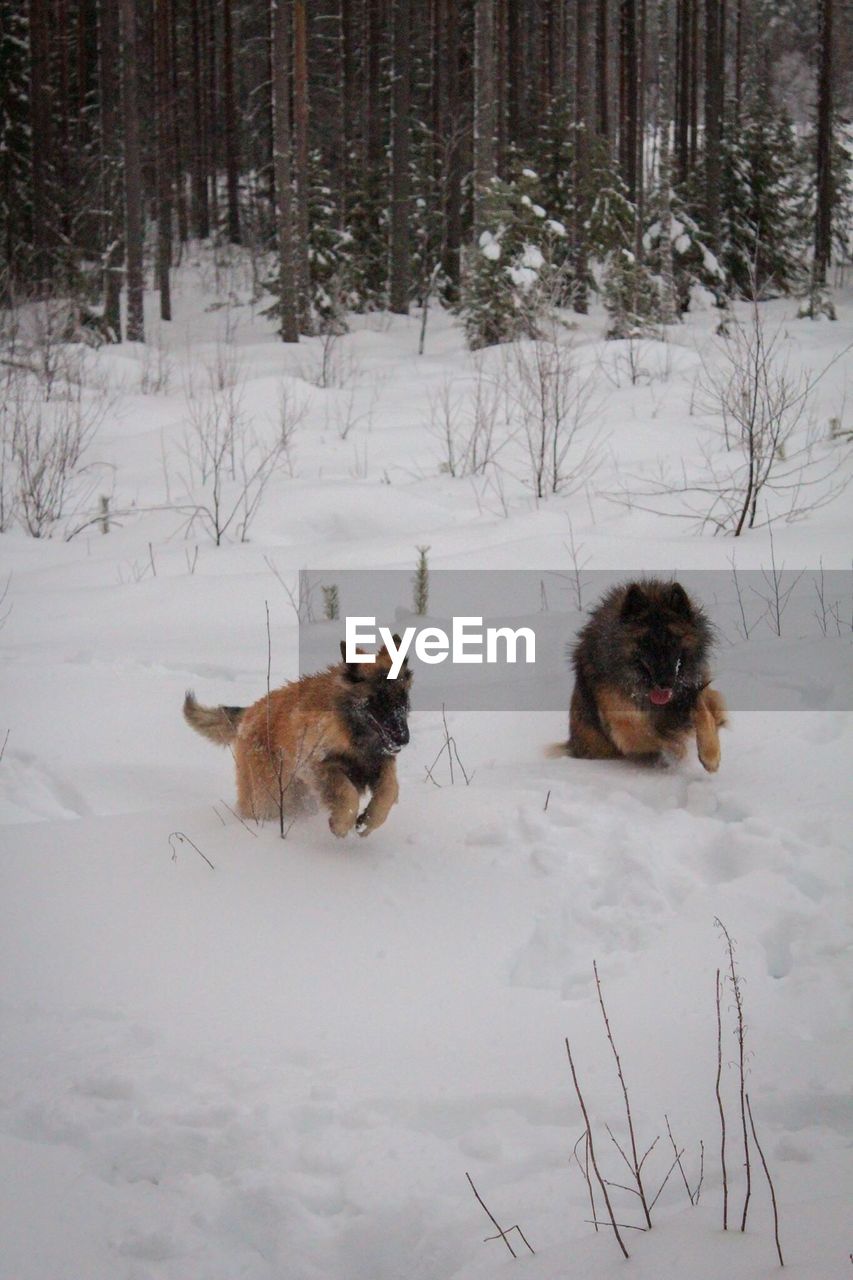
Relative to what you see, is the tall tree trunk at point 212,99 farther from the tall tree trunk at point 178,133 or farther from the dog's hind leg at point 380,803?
the dog's hind leg at point 380,803

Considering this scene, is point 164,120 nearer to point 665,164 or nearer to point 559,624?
point 665,164

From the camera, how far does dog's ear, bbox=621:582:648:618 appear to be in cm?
466

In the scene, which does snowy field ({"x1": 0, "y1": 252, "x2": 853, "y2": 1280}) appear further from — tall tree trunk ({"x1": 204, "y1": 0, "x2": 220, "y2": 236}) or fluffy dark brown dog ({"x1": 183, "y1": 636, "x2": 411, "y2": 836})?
tall tree trunk ({"x1": 204, "y1": 0, "x2": 220, "y2": 236})

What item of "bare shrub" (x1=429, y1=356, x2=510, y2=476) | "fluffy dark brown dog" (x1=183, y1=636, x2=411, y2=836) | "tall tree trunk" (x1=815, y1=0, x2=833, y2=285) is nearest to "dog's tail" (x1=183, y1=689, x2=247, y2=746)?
"fluffy dark brown dog" (x1=183, y1=636, x2=411, y2=836)

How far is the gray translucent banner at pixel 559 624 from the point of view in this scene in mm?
5840

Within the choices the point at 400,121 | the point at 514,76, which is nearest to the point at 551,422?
the point at 400,121

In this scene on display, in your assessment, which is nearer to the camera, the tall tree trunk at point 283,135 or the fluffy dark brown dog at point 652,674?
the fluffy dark brown dog at point 652,674

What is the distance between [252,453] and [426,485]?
8.59ft

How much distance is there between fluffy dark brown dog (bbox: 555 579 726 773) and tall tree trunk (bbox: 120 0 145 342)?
63.4ft

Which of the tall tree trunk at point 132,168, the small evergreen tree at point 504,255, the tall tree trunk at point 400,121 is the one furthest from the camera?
the tall tree trunk at point 400,121

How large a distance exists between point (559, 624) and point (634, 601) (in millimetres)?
2727

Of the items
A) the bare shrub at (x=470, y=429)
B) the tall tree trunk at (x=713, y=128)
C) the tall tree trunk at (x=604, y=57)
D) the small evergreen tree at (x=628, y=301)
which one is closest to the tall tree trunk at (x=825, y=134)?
the tall tree trunk at (x=713, y=128)

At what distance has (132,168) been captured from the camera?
2103 centimetres

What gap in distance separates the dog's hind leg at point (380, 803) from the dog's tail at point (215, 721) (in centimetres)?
85
